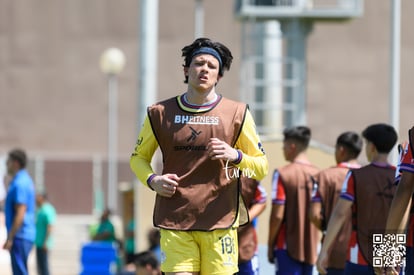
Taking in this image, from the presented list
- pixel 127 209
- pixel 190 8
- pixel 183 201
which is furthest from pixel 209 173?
pixel 190 8

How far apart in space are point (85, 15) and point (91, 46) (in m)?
1.25

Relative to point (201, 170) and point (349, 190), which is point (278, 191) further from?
point (201, 170)

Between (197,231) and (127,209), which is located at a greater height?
(197,231)

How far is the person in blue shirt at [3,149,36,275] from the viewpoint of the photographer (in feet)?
42.4

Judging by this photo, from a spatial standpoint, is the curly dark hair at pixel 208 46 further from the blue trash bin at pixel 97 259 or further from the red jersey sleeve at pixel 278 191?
the blue trash bin at pixel 97 259

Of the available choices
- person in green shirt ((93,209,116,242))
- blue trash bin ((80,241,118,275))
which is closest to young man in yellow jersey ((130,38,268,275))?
blue trash bin ((80,241,118,275))

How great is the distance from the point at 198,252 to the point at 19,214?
6205mm

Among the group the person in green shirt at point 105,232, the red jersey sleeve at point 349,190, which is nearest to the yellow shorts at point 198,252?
the red jersey sleeve at point 349,190

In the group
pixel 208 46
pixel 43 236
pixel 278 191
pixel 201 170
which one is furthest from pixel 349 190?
pixel 43 236

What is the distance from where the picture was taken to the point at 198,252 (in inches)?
278

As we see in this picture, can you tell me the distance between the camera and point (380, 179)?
8.45 m

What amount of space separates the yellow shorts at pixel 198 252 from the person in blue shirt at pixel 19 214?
6104mm

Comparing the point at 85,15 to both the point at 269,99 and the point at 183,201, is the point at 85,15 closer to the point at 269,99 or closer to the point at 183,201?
the point at 269,99

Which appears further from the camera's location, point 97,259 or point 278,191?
point 97,259
